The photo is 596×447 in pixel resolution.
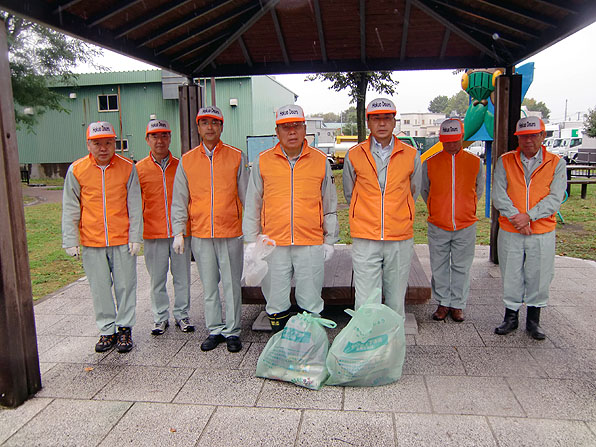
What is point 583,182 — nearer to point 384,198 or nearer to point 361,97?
point 361,97

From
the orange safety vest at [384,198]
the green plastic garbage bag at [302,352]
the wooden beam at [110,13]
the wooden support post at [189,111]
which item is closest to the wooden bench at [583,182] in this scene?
the wooden support post at [189,111]

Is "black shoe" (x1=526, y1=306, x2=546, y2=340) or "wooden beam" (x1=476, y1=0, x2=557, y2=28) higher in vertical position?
"wooden beam" (x1=476, y1=0, x2=557, y2=28)

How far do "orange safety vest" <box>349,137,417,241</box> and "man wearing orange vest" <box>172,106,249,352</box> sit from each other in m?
1.02

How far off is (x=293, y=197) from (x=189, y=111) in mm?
3274

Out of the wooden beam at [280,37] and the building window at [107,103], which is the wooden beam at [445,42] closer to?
the wooden beam at [280,37]

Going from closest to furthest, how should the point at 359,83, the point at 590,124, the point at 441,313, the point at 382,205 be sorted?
the point at 382,205 → the point at 441,313 → the point at 359,83 → the point at 590,124

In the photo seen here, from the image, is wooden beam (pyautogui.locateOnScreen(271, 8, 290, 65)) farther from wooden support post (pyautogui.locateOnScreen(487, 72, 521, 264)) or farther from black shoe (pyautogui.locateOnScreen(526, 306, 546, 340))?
black shoe (pyautogui.locateOnScreen(526, 306, 546, 340))

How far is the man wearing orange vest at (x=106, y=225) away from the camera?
3.93m

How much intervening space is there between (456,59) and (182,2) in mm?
3322

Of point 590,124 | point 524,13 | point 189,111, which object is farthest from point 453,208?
point 590,124

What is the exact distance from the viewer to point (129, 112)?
1037 inches

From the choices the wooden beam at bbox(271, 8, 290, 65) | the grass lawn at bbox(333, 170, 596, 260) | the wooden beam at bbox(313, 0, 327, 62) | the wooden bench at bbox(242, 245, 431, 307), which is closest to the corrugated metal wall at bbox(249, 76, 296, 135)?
the grass lawn at bbox(333, 170, 596, 260)

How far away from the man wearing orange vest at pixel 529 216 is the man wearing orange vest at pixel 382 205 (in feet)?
3.22

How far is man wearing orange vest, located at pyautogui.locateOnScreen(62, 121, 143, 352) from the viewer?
155 inches
